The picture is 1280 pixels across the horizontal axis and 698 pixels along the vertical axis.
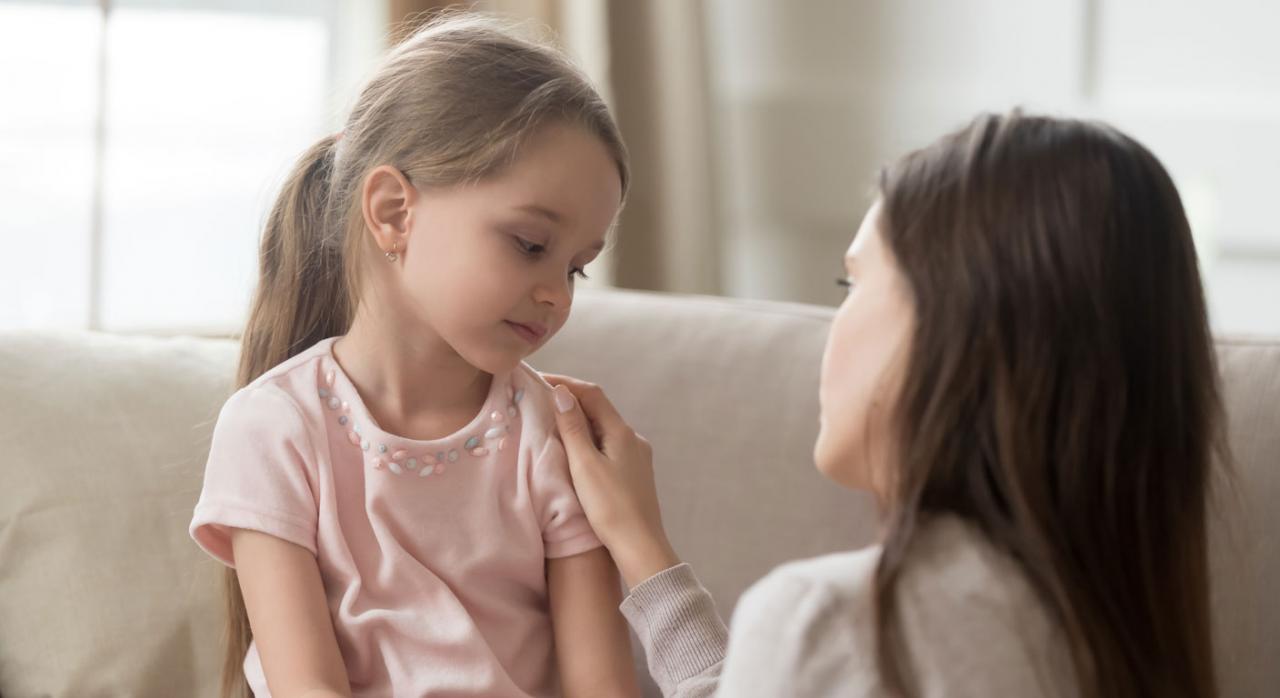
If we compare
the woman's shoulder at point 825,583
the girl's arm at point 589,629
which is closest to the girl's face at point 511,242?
the girl's arm at point 589,629

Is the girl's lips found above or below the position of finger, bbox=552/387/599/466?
above

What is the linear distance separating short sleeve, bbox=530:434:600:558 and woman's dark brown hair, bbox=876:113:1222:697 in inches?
18.1

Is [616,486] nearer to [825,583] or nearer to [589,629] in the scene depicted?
[589,629]

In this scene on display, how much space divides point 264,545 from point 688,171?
181 cm

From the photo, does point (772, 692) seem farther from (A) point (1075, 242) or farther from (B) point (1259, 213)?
(B) point (1259, 213)

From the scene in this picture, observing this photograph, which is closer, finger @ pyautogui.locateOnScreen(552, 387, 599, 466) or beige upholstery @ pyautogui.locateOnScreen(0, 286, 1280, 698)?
finger @ pyautogui.locateOnScreen(552, 387, 599, 466)

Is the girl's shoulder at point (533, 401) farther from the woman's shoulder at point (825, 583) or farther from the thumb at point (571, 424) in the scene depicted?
the woman's shoulder at point (825, 583)

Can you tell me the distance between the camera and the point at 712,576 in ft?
5.49

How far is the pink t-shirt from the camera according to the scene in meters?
1.26

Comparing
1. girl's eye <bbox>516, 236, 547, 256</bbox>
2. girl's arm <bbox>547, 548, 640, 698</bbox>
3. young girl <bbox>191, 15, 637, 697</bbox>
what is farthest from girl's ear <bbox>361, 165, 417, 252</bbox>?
girl's arm <bbox>547, 548, 640, 698</bbox>

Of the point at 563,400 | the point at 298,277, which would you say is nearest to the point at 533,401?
the point at 563,400

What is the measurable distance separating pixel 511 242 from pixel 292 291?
11.0 inches


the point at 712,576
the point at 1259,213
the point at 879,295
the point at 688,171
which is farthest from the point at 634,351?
the point at 1259,213

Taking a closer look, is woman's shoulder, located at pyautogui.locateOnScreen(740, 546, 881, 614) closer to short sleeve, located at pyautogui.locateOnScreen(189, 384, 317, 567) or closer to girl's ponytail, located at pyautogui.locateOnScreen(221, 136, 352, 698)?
short sleeve, located at pyautogui.locateOnScreen(189, 384, 317, 567)
